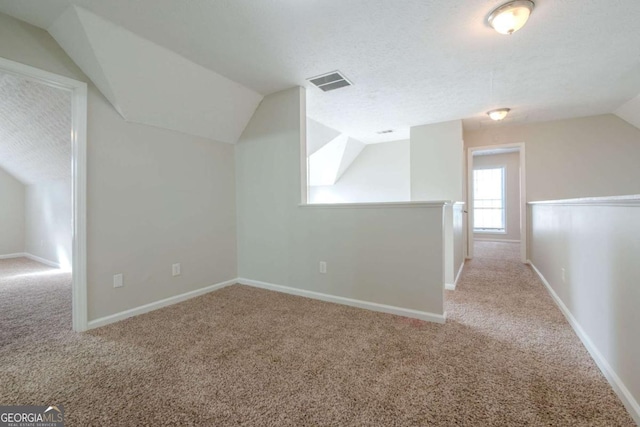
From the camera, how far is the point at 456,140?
4051mm

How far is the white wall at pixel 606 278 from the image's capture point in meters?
1.32

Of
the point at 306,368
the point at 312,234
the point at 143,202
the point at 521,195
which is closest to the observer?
the point at 306,368

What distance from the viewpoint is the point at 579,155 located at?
4211mm

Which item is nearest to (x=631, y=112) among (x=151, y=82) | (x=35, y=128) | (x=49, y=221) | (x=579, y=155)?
(x=579, y=155)

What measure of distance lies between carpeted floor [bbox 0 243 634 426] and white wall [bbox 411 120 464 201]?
1.86 meters

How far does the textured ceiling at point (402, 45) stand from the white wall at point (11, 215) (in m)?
5.42

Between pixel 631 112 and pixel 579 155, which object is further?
pixel 579 155

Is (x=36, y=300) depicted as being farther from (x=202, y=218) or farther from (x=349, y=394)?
(x=349, y=394)

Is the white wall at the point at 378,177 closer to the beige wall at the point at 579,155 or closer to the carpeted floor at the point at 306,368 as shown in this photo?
the beige wall at the point at 579,155

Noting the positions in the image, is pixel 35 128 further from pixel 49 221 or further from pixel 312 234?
pixel 312 234

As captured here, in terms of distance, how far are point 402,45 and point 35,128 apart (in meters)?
4.29

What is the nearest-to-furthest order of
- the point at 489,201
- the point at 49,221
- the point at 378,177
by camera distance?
the point at 49,221, the point at 378,177, the point at 489,201

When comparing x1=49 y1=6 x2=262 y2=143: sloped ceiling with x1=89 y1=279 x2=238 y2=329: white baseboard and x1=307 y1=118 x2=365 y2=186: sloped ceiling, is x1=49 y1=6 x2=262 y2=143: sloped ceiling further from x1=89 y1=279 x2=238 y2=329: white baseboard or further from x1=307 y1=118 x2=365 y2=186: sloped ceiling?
x1=89 y1=279 x2=238 y2=329: white baseboard

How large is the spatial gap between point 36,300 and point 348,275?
338cm
